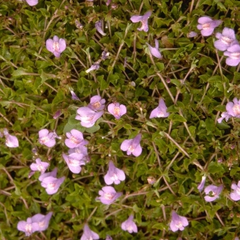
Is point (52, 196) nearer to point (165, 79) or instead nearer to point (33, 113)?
point (33, 113)

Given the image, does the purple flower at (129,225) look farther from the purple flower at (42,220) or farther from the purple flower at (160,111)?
the purple flower at (160,111)

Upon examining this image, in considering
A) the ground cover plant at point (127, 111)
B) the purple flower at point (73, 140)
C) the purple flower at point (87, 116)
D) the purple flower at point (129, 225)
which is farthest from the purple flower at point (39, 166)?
the purple flower at point (129, 225)

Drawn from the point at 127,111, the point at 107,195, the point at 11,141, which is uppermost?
the point at 127,111

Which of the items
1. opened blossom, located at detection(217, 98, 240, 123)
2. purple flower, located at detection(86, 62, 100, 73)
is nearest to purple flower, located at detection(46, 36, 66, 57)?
purple flower, located at detection(86, 62, 100, 73)

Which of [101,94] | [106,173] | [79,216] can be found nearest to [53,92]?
[101,94]

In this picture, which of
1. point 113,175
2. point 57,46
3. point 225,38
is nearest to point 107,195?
point 113,175

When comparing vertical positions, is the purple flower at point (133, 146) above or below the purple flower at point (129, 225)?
above

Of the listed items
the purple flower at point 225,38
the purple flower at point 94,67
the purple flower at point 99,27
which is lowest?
the purple flower at point 94,67

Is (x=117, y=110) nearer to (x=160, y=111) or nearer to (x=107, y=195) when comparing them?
(x=160, y=111)
